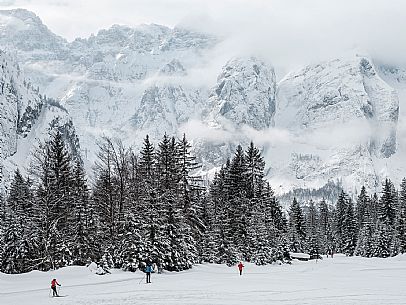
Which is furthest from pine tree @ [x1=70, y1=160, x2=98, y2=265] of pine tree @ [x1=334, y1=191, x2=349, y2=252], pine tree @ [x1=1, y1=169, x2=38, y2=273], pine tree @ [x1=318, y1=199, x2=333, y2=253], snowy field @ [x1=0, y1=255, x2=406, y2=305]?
pine tree @ [x1=318, y1=199, x2=333, y2=253]

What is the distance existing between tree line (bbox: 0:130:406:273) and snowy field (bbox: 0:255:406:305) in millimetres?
3154

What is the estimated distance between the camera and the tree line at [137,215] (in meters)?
43.2

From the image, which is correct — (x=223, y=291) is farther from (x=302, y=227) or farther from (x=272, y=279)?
(x=302, y=227)

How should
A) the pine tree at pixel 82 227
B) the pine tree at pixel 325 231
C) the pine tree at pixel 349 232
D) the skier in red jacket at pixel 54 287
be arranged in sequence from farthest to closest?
the pine tree at pixel 325 231 → the pine tree at pixel 349 232 → the pine tree at pixel 82 227 → the skier in red jacket at pixel 54 287

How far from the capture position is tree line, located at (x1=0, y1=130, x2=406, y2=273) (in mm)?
43188

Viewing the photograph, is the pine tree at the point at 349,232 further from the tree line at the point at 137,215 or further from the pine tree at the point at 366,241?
the tree line at the point at 137,215

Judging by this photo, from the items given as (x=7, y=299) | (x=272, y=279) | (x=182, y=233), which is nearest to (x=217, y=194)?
(x=182, y=233)

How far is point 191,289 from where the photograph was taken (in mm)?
32531

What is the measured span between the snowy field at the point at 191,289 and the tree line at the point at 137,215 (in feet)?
10.3

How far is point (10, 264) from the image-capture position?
→ 1956 inches

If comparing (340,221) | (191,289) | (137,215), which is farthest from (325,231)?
(191,289)

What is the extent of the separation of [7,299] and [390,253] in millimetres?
62007

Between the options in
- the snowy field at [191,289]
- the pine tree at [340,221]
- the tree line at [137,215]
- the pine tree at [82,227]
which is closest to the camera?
the snowy field at [191,289]

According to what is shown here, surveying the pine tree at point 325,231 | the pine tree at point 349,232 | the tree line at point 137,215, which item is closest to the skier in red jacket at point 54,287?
the tree line at point 137,215
